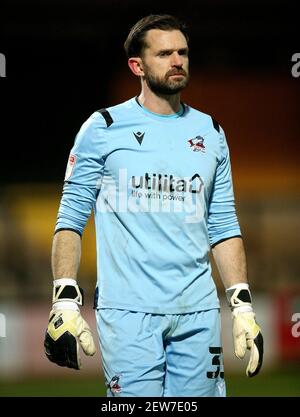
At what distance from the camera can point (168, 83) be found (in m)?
5.48

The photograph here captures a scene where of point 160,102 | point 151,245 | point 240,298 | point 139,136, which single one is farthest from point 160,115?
point 240,298

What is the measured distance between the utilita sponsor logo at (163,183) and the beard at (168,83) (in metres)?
0.45

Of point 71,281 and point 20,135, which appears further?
point 20,135

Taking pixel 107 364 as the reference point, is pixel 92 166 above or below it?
above

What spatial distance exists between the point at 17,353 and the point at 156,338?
6.53m

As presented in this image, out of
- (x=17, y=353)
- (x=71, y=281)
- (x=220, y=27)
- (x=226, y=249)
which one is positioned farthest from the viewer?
(x=220, y=27)

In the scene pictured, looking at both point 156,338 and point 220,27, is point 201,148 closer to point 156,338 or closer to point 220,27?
point 156,338

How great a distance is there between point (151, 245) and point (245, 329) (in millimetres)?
694

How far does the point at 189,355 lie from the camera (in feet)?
17.8

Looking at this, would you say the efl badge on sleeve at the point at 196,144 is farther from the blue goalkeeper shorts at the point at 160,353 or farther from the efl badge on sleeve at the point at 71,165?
the blue goalkeeper shorts at the point at 160,353

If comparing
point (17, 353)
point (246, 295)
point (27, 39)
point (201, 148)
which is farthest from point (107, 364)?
point (27, 39)

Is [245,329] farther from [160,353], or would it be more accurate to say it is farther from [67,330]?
[67,330]

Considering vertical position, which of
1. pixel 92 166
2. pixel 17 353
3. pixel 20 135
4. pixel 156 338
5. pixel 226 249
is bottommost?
pixel 17 353

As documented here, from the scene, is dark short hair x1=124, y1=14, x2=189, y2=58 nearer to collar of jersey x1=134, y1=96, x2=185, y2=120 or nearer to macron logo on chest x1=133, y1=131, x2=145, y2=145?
collar of jersey x1=134, y1=96, x2=185, y2=120
